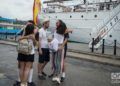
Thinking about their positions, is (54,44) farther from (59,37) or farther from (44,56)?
(44,56)

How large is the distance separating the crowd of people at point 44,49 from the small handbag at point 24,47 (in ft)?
0.22

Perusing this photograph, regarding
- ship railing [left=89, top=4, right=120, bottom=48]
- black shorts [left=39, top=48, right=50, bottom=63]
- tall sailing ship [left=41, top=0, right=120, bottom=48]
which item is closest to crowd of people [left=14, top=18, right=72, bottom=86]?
black shorts [left=39, top=48, right=50, bottom=63]

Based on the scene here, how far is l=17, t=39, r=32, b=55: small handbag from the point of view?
8211mm

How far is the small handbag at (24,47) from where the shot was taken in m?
8.21

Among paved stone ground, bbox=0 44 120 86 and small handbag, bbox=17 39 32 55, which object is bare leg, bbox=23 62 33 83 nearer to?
small handbag, bbox=17 39 32 55

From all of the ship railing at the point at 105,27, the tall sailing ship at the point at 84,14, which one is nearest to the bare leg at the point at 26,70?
the ship railing at the point at 105,27

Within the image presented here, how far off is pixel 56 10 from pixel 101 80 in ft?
100

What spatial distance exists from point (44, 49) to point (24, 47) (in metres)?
1.72

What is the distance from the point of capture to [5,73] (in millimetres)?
10719

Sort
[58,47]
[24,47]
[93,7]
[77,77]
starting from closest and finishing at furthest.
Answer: [24,47], [58,47], [77,77], [93,7]

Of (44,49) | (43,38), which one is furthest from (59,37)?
(44,49)

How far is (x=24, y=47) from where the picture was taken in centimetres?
822

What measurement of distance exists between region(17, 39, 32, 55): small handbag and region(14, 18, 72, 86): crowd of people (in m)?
0.07

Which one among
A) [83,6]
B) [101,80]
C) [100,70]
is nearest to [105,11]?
[83,6]
